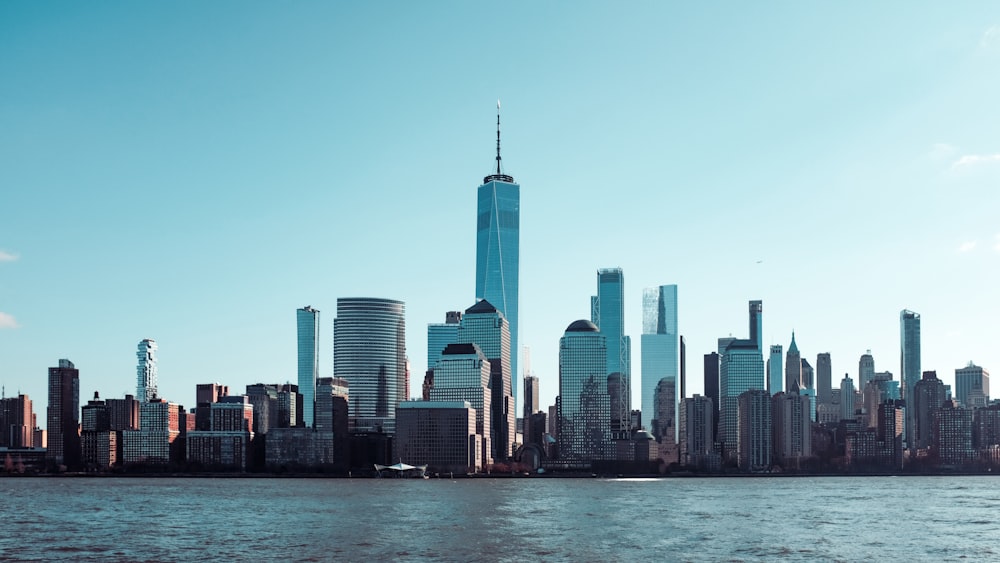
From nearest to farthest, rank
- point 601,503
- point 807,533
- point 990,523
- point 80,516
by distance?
point 807,533, point 990,523, point 80,516, point 601,503

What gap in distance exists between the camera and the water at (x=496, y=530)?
293 feet

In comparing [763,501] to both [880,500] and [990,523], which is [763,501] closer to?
[880,500]

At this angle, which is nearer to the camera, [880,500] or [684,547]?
[684,547]

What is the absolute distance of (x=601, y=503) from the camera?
554ft

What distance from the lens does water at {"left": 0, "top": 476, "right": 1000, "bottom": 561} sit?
89.4 metres

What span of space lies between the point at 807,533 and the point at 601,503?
203ft

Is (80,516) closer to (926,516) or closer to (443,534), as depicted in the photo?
(443,534)

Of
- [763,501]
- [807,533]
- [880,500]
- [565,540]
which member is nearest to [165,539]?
[565,540]

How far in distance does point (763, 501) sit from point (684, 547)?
86.9 metres

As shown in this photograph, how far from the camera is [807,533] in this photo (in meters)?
109

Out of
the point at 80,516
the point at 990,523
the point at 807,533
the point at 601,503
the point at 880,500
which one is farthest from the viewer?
the point at 880,500

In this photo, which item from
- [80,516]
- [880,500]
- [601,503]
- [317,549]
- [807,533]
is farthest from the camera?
[880,500]

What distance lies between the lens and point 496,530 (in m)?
112

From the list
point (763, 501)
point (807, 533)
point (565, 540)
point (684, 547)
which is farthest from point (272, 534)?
point (763, 501)
